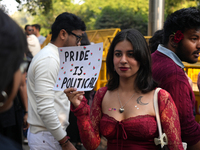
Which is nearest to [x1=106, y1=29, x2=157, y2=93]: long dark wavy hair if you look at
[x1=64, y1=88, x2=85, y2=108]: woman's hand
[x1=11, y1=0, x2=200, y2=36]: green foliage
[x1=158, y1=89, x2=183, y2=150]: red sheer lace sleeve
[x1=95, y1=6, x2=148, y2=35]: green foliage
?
[x1=158, y1=89, x2=183, y2=150]: red sheer lace sleeve

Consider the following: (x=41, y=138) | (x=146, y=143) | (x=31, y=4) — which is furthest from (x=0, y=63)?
(x=31, y=4)

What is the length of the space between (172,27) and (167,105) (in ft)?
2.68

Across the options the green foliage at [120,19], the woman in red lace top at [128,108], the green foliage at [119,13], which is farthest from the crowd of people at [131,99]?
the green foliage at [120,19]

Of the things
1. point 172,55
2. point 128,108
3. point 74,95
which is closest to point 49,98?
point 74,95

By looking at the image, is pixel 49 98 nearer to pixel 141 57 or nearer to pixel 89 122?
pixel 89 122

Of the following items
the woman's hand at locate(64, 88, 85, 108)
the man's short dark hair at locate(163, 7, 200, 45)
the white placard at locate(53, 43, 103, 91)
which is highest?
the man's short dark hair at locate(163, 7, 200, 45)

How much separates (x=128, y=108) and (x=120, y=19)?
1217 inches

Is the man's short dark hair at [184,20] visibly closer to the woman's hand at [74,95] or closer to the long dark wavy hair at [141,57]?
the long dark wavy hair at [141,57]

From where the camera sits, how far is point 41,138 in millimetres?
2328

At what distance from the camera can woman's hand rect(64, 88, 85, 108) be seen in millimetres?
1900

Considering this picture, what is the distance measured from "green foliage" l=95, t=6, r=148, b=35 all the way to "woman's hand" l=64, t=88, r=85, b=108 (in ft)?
96.9

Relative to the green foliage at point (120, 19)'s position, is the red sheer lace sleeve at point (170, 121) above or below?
below

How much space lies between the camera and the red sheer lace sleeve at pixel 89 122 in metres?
2.01

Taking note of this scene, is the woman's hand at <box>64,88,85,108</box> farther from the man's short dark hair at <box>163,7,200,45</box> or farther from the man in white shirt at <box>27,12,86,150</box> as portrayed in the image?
the man's short dark hair at <box>163,7,200,45</box>
